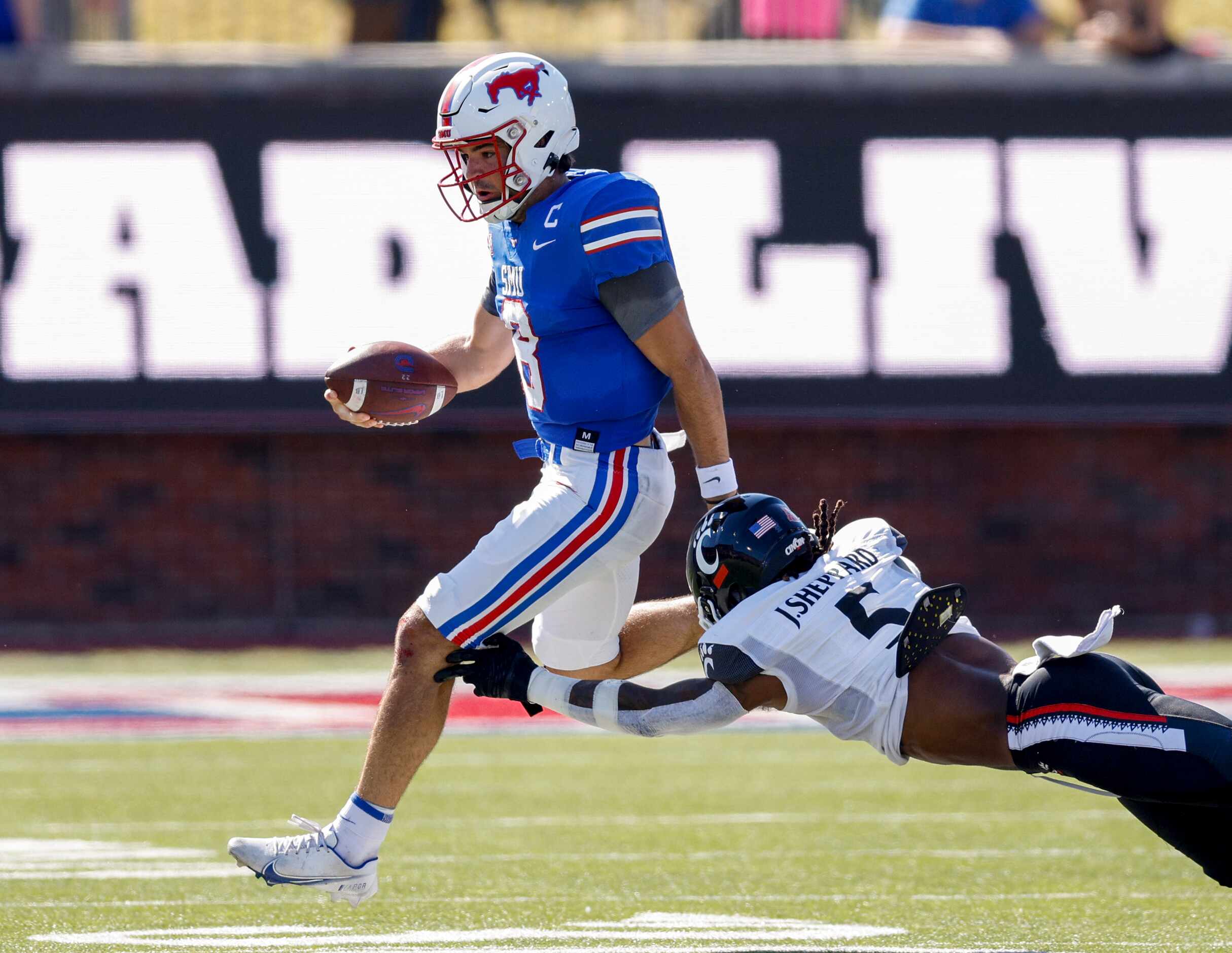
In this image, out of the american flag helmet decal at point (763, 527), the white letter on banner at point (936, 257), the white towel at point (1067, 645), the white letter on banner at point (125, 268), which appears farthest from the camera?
the white letter on banner at point (936, 257)

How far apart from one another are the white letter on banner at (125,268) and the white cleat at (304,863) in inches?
283

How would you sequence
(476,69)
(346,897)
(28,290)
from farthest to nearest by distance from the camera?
(28,290) < (476,69) < (346,897)

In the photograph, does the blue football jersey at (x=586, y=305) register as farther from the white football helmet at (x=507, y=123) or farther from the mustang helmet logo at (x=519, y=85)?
the mustang helmet logo at (x=519, y=85)

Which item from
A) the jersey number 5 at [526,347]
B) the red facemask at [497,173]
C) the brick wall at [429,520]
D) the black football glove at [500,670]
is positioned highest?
the red facemask at [497,173]

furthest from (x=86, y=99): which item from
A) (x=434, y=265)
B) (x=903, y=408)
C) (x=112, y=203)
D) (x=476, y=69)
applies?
(x=476, y=69)

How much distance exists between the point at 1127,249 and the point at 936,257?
112 cm

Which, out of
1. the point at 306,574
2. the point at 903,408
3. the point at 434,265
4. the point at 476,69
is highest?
the point at 476,69

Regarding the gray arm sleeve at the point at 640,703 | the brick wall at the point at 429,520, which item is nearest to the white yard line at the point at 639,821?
the gray arm sleeve at the point at 640,703

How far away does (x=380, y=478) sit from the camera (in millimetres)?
11758

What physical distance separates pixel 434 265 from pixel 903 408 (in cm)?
282

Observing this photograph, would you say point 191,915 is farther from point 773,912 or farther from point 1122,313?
point 1122,313

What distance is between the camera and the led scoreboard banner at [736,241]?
11.3 meters

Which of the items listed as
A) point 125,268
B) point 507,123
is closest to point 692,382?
point 507,123

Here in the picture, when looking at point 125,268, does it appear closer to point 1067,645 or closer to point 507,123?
point 507,123
